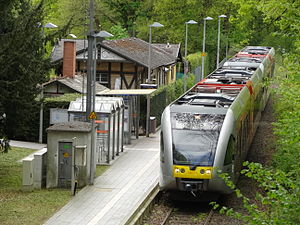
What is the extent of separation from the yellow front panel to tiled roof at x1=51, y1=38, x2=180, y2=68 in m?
22.8

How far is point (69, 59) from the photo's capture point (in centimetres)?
3806

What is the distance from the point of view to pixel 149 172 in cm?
2405

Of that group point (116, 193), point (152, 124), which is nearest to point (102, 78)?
point (152, 124)

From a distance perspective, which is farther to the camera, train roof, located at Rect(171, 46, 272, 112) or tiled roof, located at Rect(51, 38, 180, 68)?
tiled roof, located at Rect(51, 38, 180, 68)

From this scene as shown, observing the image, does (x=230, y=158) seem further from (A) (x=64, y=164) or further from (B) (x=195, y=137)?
(A) (x=64, y=164)

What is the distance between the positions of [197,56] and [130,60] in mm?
15370

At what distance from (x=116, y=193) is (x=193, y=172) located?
3182mm

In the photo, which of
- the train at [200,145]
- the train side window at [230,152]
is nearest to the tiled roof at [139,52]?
the train at [200,145]

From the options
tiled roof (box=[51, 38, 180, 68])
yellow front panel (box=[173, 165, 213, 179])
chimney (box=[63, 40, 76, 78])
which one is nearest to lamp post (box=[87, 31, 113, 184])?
yellow front panel (box=[173, 165, 213, 179])

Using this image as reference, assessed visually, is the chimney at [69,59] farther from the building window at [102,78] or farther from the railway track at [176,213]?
the railway track at [176,213]

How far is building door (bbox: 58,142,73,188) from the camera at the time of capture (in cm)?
2084

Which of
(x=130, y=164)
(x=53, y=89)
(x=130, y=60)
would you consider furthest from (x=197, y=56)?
(x=130, y=164)

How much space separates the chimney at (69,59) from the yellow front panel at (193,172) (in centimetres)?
1937

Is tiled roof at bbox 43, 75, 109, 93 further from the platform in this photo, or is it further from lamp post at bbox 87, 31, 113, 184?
lamp post at bbox 87, 31, 113, 184
